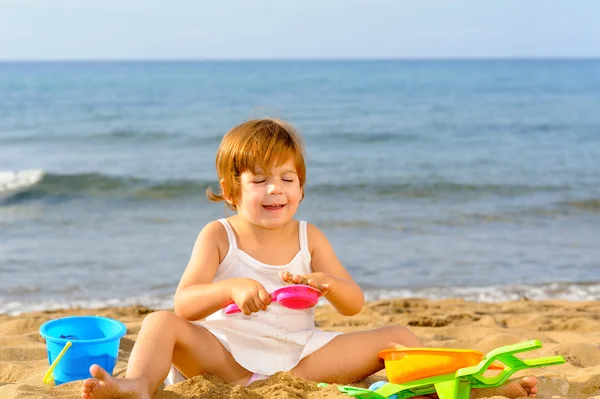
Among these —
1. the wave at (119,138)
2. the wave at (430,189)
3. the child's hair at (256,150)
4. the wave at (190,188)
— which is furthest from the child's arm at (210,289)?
the wave at (119,138)

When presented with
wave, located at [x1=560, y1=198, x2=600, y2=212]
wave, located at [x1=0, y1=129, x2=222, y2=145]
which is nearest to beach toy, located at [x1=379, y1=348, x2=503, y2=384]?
wave, located at [x1=560, y1=198, x2=600, y2=212]

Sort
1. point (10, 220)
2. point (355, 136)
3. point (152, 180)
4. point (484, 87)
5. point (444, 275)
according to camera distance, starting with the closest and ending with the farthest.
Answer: point (444, 275)
point (10, 220)
point (152, 180)
point (355, 136)
point (484, 87)

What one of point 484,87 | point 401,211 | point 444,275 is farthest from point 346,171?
point 484,87

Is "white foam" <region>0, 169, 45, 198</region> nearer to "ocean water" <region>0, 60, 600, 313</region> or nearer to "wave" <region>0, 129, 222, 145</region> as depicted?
"ocean water" <region>0, 60, 600, 313</region>

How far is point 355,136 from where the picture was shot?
16781mm

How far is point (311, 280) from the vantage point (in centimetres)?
273

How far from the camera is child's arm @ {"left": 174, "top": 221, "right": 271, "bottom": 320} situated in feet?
8.72

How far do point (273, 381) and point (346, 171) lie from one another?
9469 millimetres

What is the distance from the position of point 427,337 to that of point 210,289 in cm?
180

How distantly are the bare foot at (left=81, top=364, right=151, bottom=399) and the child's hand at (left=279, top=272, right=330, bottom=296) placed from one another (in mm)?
664

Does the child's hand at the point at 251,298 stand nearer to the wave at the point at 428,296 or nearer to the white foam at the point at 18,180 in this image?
the wave at the point at 428,296

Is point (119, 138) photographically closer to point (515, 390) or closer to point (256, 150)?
point (256, 150)

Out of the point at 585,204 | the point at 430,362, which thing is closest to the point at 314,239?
the point at 430,362

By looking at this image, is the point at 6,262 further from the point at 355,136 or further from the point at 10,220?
the point at 355,136
